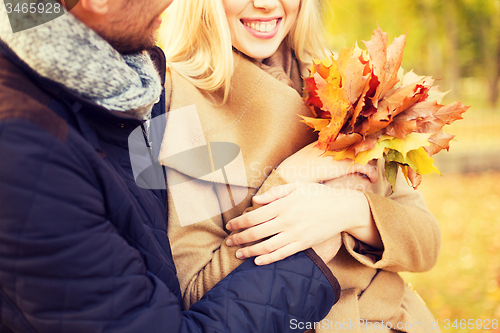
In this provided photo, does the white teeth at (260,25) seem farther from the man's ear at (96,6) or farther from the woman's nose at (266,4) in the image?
the man's ear at (96,6)

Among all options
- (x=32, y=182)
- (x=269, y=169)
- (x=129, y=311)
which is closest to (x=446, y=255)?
(x=269, y=169)

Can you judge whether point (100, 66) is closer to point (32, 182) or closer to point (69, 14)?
point (69, 14)

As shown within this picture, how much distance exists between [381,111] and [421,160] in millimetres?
251

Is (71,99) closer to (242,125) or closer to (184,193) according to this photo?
(184,193)

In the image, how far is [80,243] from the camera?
0.80 metres

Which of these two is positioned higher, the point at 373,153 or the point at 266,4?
the point at 266,4

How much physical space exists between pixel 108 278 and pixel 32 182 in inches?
11.6

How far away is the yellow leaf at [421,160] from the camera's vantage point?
125 centimetres

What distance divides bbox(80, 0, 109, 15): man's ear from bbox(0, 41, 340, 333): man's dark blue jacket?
0.73ft

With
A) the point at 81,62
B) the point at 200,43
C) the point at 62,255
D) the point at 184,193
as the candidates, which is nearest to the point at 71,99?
the point at 81,62

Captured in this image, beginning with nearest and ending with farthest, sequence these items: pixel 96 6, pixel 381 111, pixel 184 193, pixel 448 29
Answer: pixel 96 6 < pixel 381 111 < pixel 184 193 < pixel 448 29

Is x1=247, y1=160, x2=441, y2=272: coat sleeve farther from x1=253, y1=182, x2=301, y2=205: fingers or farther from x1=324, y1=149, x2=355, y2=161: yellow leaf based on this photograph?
x1=324, y1=149, x2=355, y2=161: yellow leaf

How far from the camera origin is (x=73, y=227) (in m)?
0.80

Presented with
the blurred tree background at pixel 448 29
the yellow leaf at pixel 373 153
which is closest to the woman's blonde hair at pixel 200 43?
the yellow leaf at pixel 373 153
